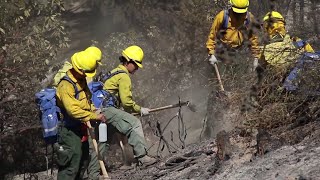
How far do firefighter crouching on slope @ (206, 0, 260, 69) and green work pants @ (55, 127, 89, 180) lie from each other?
2346 mm

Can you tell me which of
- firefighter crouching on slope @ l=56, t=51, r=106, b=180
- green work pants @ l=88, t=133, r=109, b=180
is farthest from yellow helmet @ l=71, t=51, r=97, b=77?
green work pants @ l=88, t=133, r=109, b=180

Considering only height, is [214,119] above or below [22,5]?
below

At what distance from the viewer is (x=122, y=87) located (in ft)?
23.8

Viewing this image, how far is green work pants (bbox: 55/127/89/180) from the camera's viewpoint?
652 cm

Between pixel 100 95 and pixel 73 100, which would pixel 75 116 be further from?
pixel 100 95

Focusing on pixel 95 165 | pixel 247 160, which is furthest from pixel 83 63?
pixel 247 160

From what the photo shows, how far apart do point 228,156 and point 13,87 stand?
4836 mm

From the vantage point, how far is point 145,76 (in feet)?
44.1

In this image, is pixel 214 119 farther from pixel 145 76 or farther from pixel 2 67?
pixel 145 76

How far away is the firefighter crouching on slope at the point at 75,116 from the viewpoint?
6.20 metres

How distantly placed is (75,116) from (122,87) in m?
1.18

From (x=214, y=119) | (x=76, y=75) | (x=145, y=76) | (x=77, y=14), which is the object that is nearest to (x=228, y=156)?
(x=76, y=75)

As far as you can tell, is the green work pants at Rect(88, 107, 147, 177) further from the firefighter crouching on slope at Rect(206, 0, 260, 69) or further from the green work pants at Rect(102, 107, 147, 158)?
the firefighter crouching on slope at Rect(206, 0, 260, 69)

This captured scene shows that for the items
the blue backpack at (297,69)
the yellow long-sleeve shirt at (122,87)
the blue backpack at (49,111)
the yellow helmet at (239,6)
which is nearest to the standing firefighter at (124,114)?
the yellow long-sleeve shirt at (122,87)
